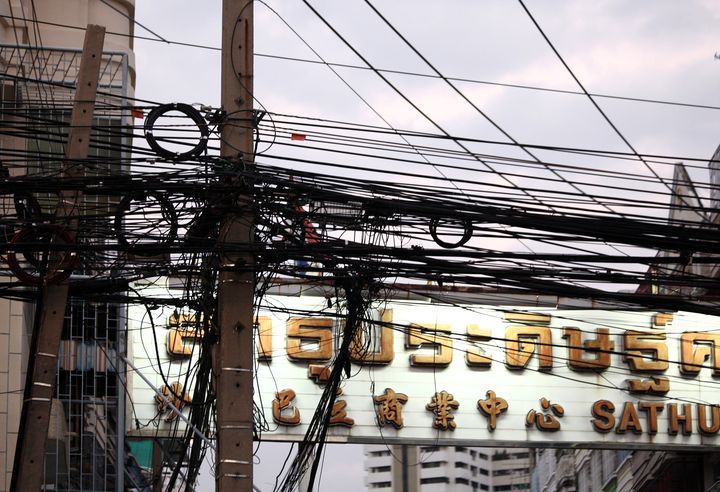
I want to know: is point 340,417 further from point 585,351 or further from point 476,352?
point 585,351

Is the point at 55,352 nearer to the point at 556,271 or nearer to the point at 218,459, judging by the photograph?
the point at 218,459

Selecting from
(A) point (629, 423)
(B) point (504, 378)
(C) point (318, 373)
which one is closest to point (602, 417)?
(A) point (629, 423)

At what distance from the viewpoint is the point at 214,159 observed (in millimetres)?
11469

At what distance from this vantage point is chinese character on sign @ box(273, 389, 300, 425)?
72.8ft

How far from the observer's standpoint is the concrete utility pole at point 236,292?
10938 millimetres

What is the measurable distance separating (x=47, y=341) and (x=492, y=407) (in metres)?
12.8

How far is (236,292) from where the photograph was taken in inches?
444

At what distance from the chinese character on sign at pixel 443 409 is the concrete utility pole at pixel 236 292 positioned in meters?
11.9

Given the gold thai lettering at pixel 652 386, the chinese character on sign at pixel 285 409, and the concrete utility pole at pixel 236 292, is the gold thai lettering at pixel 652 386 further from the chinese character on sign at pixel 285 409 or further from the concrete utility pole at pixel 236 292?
the concrete utility pole at pixel 236 292

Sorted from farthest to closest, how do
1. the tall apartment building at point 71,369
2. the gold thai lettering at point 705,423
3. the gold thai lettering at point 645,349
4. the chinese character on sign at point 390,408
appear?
the gold thai lettering at point 705,423, the gold thai lettering at point 645,349, the chinese character on sign at point 390,408, the tall apartment building at point 71,369

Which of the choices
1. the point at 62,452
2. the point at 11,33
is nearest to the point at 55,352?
the point at 62,452

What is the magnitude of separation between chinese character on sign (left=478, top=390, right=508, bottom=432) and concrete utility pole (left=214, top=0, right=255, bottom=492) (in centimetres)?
1226

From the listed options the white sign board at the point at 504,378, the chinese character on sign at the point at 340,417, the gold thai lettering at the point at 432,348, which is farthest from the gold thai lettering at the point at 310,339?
the gold thai lettering at the point at 432,348

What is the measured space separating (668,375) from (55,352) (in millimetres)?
14590
